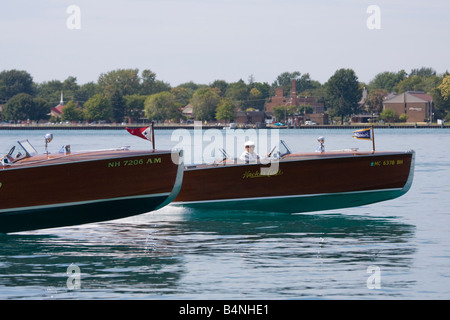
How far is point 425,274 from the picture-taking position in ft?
50.1

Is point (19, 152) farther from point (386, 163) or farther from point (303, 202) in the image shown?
point (386, 163)

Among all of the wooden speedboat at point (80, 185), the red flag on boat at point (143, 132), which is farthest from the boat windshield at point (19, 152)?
the red flag on boat at point (143, 132)

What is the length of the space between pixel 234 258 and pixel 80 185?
4319 millimetres

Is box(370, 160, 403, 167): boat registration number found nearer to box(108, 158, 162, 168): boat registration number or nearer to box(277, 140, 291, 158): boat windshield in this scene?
box(277, 140, 291, 158): boat windshield

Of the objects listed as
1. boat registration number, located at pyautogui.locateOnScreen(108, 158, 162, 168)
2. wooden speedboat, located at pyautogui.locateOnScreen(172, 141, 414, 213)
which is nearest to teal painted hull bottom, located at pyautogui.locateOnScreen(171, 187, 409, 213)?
wooden speedboat, located at pyautogui.locateOnScreen(172, 141, 414, 213)

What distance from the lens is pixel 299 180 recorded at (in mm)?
22609

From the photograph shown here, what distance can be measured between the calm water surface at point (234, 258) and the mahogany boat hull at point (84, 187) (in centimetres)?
66

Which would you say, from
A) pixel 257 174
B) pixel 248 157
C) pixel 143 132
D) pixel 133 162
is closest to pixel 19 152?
pixel 133 162

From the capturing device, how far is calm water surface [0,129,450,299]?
46.0ft

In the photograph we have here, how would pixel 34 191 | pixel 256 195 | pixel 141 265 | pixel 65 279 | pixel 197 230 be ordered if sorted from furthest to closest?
pixel 256 195
pixel 197 230
pixel 34 191
pixel 141 265
pixel 65 279

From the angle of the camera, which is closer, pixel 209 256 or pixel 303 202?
pixel 209 256
